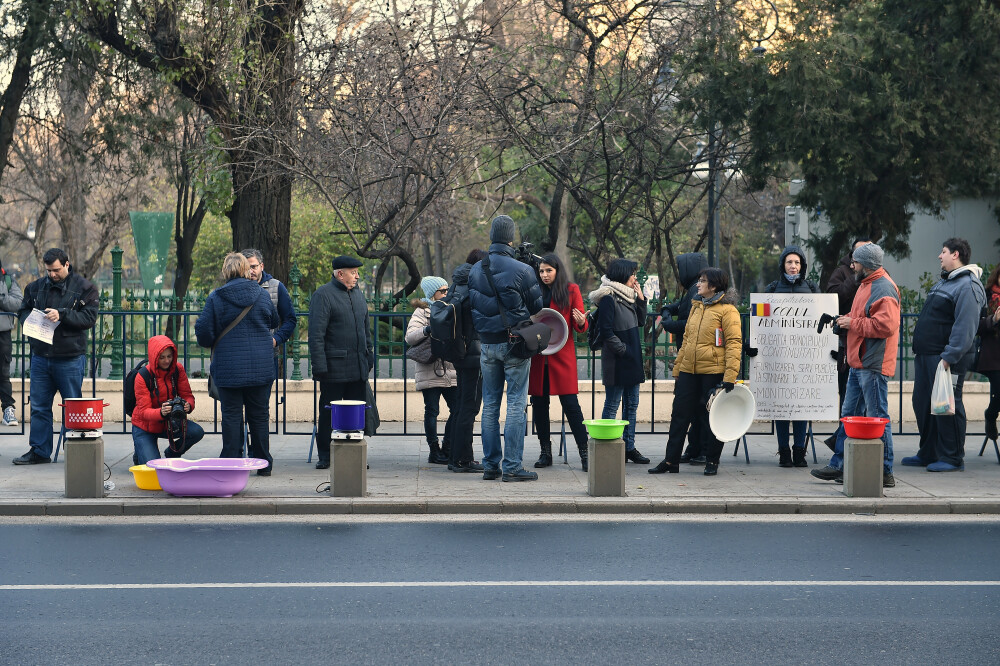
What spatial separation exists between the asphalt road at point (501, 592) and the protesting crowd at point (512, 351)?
1.48m

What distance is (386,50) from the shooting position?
51.4ft

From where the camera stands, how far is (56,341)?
1041cm

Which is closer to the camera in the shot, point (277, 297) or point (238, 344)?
point (238, 344)

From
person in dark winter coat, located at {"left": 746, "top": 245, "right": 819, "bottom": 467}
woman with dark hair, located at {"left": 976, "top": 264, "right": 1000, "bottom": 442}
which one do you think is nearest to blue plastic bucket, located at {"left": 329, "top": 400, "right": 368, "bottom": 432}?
person in dark winter coat, located at {"left": 746, "top": 245, "right": 819, "bottom": 467}

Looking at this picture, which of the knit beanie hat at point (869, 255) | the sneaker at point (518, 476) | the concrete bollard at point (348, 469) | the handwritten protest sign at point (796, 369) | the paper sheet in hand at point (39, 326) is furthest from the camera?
the handwritten protest sign at point (796, 369)

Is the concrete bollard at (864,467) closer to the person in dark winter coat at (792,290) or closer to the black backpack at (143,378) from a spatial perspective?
the person in dark winter coat at (792,290)

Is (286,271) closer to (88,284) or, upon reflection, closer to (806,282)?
(88,284)

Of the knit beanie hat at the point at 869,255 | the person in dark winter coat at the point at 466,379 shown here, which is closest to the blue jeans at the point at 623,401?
the person in dark winter coat at the point at 466,379

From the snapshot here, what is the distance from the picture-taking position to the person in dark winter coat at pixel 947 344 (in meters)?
10.0

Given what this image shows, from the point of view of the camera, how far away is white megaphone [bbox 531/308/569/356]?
32.7 feet

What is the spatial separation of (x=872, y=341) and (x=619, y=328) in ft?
6.98

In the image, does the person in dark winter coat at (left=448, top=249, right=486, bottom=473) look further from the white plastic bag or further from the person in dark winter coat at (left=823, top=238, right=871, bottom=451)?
the white plastic bag

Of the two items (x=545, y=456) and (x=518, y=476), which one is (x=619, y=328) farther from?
(x=518, y=476)

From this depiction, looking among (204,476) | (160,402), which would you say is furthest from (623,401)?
(160,402)
